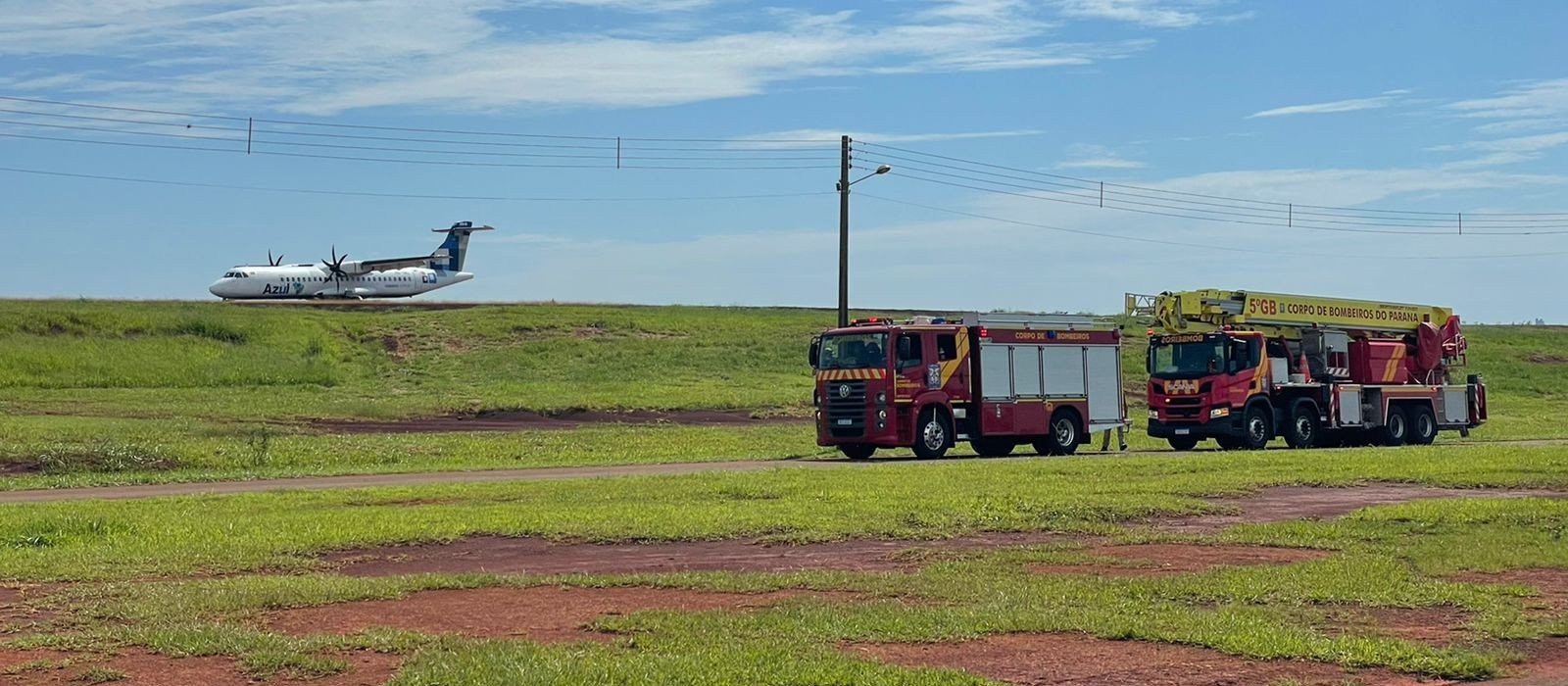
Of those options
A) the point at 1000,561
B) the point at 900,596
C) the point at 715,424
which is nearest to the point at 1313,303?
the point at 715,424

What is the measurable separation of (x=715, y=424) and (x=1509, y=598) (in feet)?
113

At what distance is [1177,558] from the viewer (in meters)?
15.1

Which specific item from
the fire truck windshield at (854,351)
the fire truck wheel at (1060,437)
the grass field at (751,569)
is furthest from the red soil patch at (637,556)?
the fire truck wheel at (1060,437)

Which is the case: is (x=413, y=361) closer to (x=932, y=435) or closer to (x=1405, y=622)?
(x=932, y=435)

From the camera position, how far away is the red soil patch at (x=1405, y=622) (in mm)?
10953

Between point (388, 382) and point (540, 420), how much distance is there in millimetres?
12235

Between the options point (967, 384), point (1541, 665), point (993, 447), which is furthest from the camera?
point (993, 447)

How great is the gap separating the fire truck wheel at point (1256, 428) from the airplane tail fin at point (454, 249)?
68.7 m

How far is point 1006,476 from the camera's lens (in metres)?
25.1

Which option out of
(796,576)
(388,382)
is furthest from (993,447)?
(388,382)

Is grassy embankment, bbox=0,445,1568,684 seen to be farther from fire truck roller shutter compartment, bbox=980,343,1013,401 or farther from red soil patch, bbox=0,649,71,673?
fire truck roller shutter compartment, bbox=980,343,1013,401

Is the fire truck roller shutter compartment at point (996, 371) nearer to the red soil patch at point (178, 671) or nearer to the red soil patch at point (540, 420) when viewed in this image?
the red soil patch at point (540, 420)

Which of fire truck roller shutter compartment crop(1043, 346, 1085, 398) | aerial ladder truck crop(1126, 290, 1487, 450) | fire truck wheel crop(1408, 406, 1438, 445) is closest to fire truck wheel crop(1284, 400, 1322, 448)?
aerial ladder truck crop(1126, 290, 1487, 450)

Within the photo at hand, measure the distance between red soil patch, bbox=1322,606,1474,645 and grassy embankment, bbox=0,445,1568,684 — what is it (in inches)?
6.0
